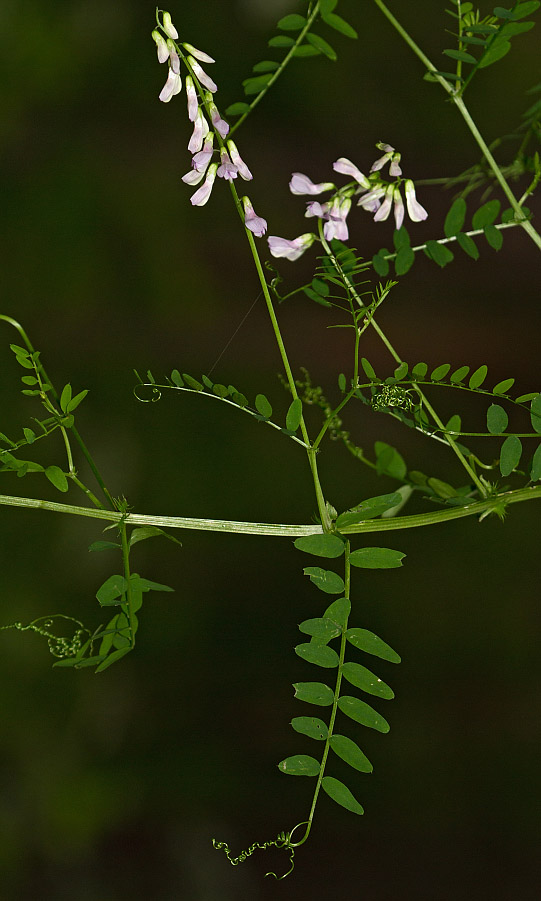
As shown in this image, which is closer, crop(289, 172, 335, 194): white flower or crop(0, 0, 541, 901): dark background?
crop(289, 172, 335, 194): white flower

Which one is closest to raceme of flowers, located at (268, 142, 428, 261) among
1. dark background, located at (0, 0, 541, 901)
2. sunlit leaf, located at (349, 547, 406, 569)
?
sunlit leaf, located at (349, 547, 406, 569)

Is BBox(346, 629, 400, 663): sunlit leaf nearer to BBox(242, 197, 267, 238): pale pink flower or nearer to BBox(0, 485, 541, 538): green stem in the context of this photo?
BBox(0, 485, 541, 538): green stem

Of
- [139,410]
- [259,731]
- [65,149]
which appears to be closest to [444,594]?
[259,731]

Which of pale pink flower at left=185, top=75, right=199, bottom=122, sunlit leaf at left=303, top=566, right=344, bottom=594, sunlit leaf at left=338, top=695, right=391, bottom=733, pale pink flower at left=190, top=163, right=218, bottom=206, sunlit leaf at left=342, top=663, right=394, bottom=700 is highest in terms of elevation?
pale pink flower at left=185, top=75, right=199, bottom=122

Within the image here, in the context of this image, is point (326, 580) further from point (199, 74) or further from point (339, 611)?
point (199, 74)

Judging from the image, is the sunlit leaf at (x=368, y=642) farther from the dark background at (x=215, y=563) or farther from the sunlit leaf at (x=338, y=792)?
the dark background at (x=215, y=563)

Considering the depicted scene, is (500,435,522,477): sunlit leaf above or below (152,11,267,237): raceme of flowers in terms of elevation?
below

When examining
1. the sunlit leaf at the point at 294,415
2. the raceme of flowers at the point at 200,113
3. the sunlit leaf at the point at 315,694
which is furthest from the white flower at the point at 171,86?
the sunlit leaf at the point at 315,694
